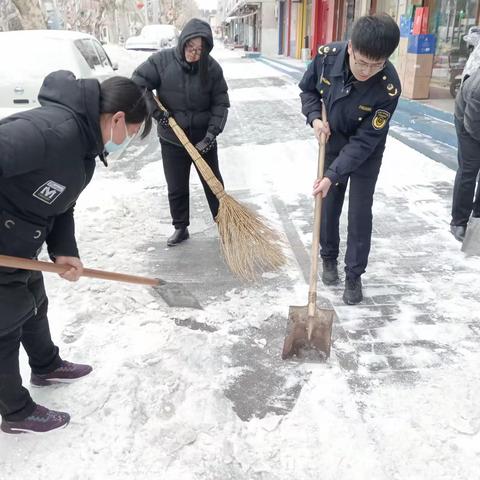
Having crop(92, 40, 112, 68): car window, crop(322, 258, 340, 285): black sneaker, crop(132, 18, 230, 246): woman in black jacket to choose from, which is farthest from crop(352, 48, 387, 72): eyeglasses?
crop(92, 40, 112, 68): car window

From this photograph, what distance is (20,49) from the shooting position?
6.21 m

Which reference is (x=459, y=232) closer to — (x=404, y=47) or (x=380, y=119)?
(x=380, y=119)

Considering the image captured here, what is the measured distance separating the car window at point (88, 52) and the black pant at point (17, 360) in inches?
221

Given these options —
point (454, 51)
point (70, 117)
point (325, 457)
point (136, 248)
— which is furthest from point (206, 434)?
point (454, 51)

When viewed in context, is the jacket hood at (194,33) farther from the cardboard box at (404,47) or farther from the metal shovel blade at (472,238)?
the cardboard box at (404,47)

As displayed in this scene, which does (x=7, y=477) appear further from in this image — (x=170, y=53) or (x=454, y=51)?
(x=454, y=51)

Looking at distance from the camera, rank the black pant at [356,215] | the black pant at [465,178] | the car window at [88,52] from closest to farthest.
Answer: the black pant at [356,215], the black pant at [465,178], the car window at [88,52]

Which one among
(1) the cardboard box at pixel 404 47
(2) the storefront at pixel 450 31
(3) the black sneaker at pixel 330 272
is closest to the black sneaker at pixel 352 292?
(3) the black sneaker at pixel 330 272

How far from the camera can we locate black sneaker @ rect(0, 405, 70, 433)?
78.7 inches

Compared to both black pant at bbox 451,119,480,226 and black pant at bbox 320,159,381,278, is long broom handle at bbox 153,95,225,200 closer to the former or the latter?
black pant at bbox 320,159,381,278

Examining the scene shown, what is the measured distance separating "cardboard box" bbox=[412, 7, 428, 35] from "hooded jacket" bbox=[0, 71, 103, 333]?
7.59 metres

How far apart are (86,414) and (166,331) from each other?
675 millimetres

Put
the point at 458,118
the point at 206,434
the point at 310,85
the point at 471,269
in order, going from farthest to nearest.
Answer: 1. the point at 458,118
2. the point at 471,269
3. the point at 310,85
4. the point at 206,434

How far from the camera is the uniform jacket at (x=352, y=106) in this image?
8.32ft
